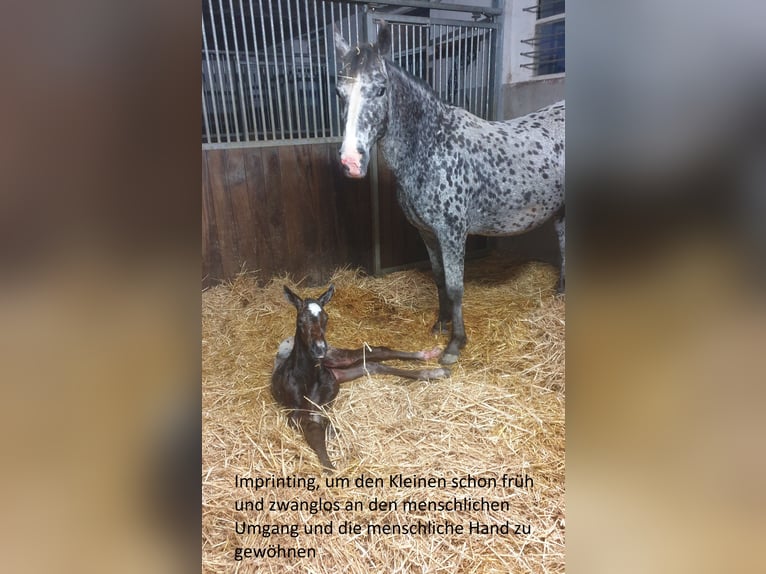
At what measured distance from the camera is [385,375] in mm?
1085

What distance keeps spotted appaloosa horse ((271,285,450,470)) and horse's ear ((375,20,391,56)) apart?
0.58 m

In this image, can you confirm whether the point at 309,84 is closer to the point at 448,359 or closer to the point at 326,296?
the point at 326,296

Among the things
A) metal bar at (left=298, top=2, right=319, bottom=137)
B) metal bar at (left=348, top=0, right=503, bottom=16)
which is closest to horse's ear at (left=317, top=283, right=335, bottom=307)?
metal bar at (left=298, top=2, right=319, bottom=137)

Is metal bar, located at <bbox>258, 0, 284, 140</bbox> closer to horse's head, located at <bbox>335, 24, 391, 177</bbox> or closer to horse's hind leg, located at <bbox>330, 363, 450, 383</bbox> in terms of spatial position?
horse's head, located at <bbox>335, 24, 391, 177</bbox>

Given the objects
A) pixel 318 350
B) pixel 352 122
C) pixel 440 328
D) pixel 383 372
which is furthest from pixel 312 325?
pixel 352 122

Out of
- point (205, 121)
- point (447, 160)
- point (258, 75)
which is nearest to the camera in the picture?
point (205, 121)

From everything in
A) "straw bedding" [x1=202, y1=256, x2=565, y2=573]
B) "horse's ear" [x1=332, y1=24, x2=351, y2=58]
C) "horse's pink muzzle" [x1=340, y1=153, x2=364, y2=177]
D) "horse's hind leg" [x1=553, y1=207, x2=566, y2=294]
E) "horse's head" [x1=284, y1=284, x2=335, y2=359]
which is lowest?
"straw bedding" [x1=202, y1=256, x2=565, y2=573]

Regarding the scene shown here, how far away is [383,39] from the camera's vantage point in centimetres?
100

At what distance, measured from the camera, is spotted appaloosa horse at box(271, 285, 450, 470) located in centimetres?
105

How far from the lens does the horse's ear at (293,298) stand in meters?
1.07

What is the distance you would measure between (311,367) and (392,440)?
249 mm
